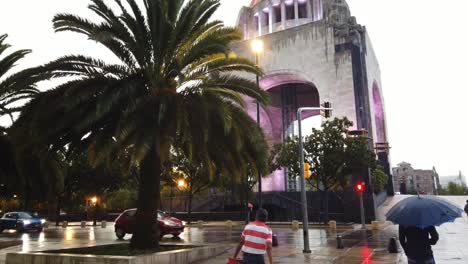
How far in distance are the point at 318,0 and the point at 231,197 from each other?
1462 inches

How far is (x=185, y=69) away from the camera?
13953 millimetres

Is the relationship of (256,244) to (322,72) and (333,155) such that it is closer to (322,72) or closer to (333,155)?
(333,155)

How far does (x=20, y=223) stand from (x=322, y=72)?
33235mm

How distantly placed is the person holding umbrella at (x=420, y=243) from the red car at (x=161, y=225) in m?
15.1

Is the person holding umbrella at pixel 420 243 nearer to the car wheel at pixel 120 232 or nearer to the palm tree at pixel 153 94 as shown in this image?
the palm tree at pixel 153 94

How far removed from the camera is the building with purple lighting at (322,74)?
1779 inches

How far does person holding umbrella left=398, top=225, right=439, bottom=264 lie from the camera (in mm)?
6105

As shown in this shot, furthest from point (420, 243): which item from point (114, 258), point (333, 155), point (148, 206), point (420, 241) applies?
point (333, 155)

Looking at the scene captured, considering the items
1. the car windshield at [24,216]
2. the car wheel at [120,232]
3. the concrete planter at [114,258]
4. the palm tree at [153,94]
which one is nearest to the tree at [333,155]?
the car wheel at [120,232]

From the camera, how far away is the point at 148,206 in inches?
510

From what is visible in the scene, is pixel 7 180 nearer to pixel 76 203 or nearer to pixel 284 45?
pixel 284 45

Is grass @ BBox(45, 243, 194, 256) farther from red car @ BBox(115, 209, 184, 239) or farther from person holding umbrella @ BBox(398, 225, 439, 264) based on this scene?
person holding umbrella @ BBox(398, 225, 439, 264)

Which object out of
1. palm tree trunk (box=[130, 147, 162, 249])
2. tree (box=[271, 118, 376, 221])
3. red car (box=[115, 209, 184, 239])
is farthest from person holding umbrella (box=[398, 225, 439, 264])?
tree (box=[271, 118, 376, 221])

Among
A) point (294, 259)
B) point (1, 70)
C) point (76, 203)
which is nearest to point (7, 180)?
point (1, 70)
